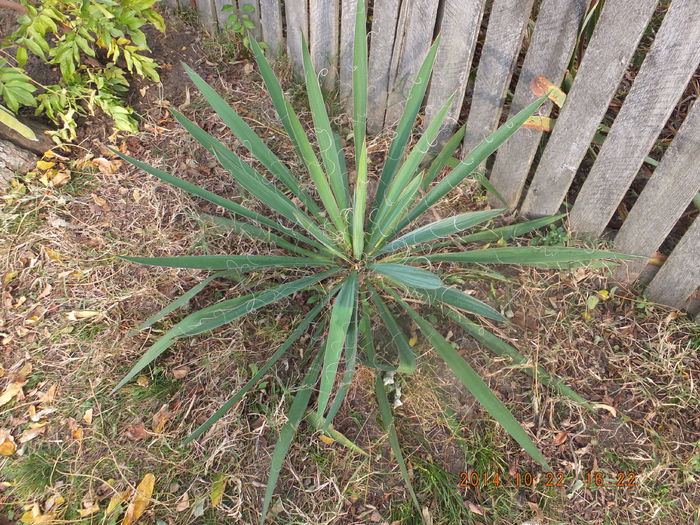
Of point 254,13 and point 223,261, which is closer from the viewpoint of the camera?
point 223,261

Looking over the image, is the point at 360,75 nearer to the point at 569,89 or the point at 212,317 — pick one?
the point at 569,89

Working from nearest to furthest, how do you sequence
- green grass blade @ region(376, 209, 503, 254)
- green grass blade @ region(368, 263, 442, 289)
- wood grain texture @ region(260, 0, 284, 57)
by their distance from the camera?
green grass blade @ region(368, 263, 442, 289) → green grass blade @ region(376, 209, 503, 254) → wood grain texture @ region(260, 0, 284, 57)

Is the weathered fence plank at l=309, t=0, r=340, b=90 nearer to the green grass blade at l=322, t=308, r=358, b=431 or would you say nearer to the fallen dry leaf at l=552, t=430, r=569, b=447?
the green grass blade at l=322, t=308, r=358, b=431

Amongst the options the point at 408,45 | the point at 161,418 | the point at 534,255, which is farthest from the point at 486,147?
the point at 161,418

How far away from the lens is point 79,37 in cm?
213

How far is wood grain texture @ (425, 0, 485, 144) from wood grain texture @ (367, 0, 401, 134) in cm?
23

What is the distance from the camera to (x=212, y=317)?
1664mm

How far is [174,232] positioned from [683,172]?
A: 6.46 feet

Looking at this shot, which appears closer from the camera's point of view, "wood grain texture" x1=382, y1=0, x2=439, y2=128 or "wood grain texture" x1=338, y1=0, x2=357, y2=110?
"wood grain texture" x1=382, y1=0, x2=439, y2=128

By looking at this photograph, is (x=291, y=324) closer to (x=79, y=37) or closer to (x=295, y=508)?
(x=295, y=508)

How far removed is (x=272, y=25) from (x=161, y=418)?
6.17ft

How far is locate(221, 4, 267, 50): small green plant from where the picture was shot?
2559mm

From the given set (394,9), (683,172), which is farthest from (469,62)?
(683,172)
